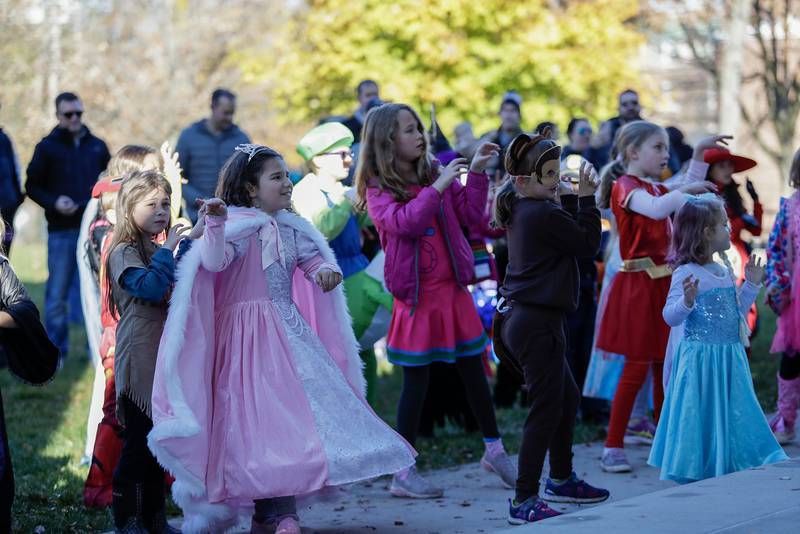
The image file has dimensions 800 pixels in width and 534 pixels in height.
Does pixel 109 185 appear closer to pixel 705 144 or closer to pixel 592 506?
pixel 592 506

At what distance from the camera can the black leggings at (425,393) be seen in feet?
22.3

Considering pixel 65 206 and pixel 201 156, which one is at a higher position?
pixel 201 156

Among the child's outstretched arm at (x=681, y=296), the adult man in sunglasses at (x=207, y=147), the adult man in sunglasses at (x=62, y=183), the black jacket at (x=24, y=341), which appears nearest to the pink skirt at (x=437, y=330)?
the child's outstretched arm at (x=681, y=296)

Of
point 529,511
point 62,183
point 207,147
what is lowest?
point 529,511

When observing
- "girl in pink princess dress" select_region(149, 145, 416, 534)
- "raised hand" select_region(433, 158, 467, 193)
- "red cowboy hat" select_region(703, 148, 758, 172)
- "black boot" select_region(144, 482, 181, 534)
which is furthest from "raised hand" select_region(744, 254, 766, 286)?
"black boot" select_region(144, 482, 181, 534)

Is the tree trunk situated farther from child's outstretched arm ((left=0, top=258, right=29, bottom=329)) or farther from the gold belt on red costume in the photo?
child's outstretched arm ((left=0, top=258, right=29, bottom=329))

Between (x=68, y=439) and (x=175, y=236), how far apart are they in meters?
3.26

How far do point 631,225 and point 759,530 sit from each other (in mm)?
3020

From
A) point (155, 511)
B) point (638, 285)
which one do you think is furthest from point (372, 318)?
point (155, 511)

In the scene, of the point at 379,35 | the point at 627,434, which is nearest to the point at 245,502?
the point at 627,434

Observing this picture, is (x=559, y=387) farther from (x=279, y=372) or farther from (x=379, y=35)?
(x=379, y=35)

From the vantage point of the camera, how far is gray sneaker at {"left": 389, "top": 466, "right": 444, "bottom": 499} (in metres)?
6.59

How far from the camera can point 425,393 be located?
22.4 feet

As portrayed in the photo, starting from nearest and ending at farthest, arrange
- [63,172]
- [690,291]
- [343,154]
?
[690,291] < [343,154] < [63,172]
